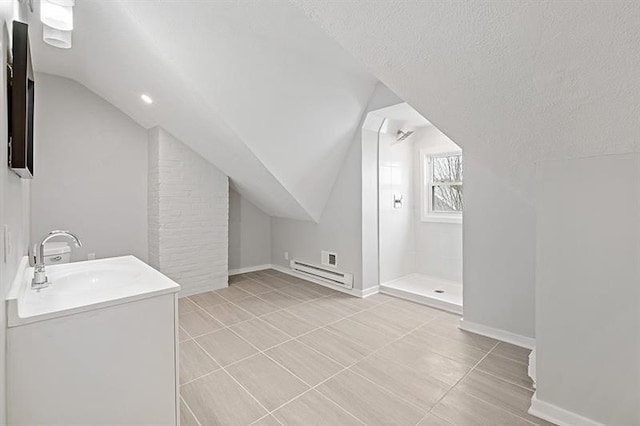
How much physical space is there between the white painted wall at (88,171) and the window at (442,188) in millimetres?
3752

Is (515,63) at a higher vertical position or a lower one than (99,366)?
higher

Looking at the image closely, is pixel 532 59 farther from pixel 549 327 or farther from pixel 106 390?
pixel 106 390

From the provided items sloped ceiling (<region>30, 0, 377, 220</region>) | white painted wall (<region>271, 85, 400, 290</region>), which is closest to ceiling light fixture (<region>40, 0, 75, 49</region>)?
sloped ceiling (<region>30, 0, 377, 220</region>)

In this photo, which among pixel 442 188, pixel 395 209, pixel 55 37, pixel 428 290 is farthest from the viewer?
pixel 442 188

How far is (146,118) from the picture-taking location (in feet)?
11.8

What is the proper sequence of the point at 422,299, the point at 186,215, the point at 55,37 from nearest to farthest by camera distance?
1. the point at 55,37
2. the point at 422,299
3. the point at 186,215

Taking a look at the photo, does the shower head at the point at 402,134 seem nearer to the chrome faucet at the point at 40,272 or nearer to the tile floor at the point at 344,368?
the tile floor at the point at 344,368

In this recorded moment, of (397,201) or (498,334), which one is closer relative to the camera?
(498,334)

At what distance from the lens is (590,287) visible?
1487 mm

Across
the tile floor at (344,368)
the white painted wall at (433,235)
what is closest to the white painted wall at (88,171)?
the tile floor at (344,368)

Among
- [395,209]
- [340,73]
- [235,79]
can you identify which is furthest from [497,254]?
[235,79]

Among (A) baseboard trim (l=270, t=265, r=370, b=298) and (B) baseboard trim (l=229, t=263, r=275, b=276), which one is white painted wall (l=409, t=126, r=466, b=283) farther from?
(B) baseboard trim (l=229, t=263, r=275, b=276)

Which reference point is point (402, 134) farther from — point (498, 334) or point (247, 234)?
point (247, 234)

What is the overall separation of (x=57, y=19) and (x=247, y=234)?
3394 mm
